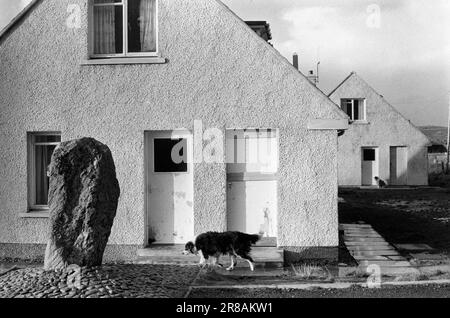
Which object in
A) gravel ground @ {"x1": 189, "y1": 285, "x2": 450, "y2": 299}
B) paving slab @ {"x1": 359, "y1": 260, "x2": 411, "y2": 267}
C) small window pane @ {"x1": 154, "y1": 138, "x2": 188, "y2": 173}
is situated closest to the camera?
gravel ground @ {"x1": 189, "y1": 285, "x2": 450, "y2": 299}

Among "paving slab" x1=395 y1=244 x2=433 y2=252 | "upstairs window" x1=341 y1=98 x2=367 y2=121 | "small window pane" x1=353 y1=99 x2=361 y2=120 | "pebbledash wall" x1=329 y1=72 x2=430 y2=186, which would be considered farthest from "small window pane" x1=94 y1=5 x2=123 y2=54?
"small window pane" x1=353 y1=99 x2=361 y2=120

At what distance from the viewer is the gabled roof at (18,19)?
1252 centimetres

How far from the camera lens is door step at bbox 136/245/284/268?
1148 centimetres

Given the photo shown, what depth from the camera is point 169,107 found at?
40.3 feet

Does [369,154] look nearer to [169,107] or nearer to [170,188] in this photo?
[170,188]

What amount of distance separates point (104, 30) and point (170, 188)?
3.72 metres

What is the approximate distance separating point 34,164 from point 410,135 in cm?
2938

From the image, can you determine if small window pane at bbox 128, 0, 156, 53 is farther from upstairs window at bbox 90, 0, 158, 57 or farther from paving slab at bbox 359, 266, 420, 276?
paving slab at bbox 359, 266, 420, 276

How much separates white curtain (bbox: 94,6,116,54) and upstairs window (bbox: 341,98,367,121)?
26.8 metres

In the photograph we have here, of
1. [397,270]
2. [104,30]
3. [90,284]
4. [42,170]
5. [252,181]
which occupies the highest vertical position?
[104,30]

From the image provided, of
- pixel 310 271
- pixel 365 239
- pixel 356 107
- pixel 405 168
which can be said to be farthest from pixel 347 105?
pixel 310 271

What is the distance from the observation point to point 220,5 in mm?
12062

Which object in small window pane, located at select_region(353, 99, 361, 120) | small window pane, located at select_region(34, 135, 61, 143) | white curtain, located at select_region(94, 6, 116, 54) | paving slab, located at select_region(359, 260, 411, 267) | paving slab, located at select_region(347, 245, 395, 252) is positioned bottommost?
paving slab, located at select_region(359, 260, 411, 267)
